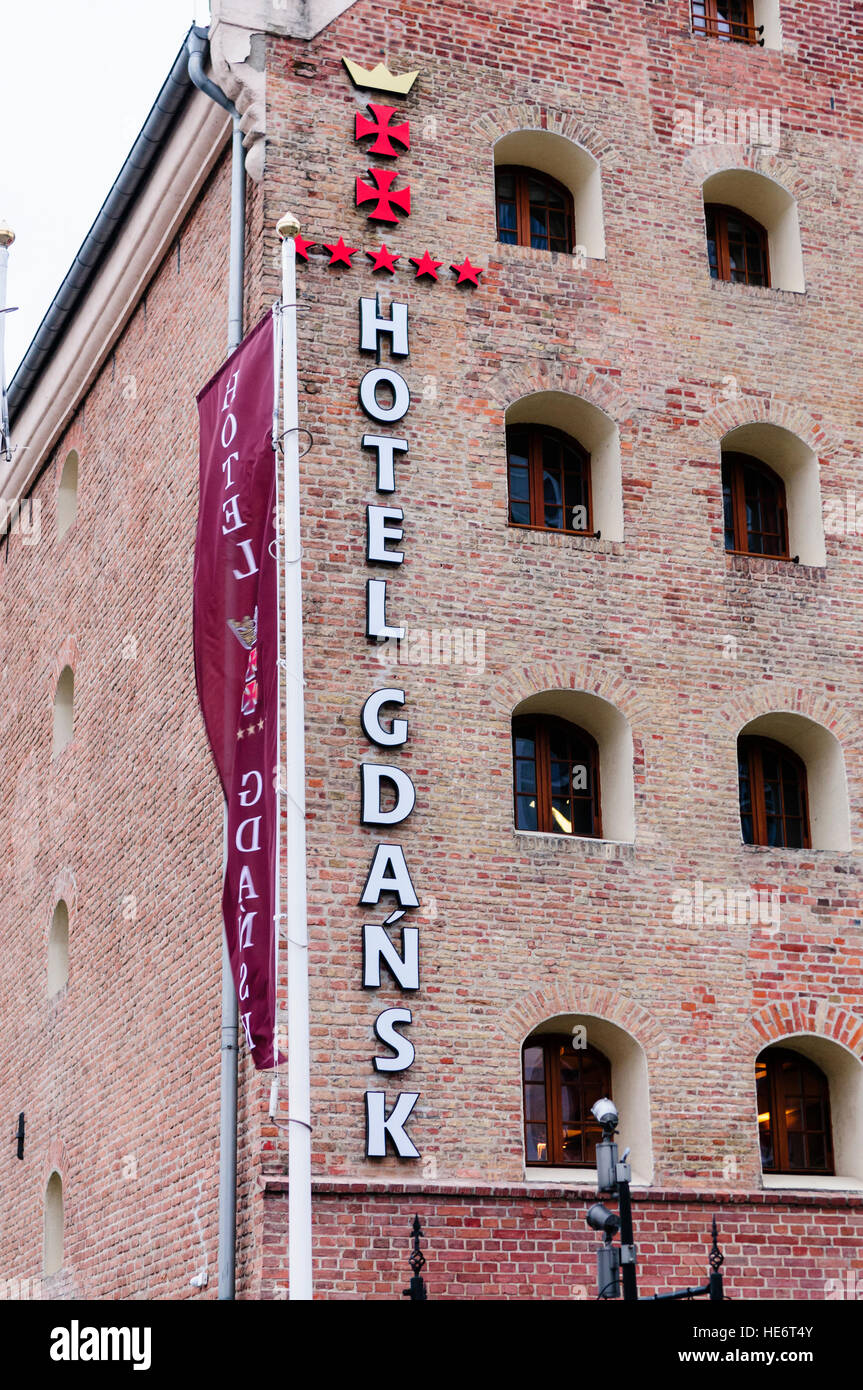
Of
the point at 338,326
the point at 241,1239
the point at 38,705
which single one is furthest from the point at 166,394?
the point at 241,1239

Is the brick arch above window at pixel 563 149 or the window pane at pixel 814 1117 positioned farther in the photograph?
the brick arch above window at pixel 563 149

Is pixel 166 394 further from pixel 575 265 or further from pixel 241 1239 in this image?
pixel 241 1239

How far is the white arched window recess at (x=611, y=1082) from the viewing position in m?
19.3

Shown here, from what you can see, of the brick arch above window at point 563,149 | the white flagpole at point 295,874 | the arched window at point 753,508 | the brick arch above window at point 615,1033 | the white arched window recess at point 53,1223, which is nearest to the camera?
the white flagpole at point 295,874

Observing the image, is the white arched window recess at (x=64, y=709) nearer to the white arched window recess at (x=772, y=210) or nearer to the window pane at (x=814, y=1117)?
the white arched window recess at (x=772, y=210)

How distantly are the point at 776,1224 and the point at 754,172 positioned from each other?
11.7 meters

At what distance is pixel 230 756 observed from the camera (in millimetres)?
16156

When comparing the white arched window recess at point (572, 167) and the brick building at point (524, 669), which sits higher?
the white arched window recess at point (572, 167)

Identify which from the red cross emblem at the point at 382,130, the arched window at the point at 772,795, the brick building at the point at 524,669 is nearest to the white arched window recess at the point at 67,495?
the brick building at the point at 524,669

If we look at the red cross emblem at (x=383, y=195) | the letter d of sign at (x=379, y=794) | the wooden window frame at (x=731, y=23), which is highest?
the wooden window frame at (x=731, y=23)

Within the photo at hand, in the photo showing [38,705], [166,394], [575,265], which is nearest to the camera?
[575,265]

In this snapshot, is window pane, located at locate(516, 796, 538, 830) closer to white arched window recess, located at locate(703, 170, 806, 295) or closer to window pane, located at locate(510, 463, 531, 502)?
window pane, located at locate(510, 463, 531, 502)

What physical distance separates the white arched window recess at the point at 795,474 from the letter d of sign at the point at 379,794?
5.75 meters

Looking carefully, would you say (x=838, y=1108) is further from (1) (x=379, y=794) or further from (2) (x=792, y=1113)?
(1) (x=379, y=794)
